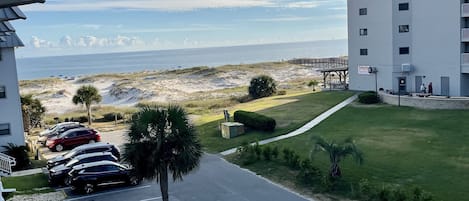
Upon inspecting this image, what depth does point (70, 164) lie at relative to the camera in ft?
78.7

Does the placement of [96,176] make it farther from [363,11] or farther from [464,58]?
[363,11]

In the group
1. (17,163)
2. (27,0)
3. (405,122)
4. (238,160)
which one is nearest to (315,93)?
(405,122)

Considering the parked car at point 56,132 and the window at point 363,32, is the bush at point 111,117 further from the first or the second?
the window at point 363,32

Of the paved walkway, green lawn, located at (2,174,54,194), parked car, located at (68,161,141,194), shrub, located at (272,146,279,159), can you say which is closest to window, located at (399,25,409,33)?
the paved walkway

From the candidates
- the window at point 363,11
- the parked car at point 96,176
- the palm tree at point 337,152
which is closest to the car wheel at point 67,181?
the parked car at point 96,176

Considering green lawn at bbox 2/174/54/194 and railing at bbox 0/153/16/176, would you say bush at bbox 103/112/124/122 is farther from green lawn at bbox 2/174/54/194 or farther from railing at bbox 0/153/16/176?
green lawn at bbox 2/174/54/194

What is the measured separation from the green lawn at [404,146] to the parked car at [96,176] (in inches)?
247

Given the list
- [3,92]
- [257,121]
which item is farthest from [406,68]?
[3,92]

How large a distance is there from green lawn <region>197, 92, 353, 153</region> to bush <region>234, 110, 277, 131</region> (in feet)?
1.29

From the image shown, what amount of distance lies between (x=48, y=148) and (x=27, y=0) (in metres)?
25.2

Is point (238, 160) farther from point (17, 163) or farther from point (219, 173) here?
point (17, 163)

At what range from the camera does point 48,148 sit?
3294 centimetres

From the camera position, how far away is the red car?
1261 inches

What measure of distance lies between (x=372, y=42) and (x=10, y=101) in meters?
29.7
